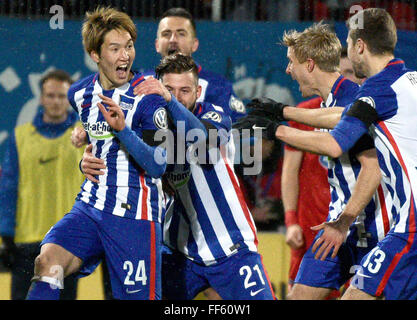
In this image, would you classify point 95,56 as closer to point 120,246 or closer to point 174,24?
point 120,246

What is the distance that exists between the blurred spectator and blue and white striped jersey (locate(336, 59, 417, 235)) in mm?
2669

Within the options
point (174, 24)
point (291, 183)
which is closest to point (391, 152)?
point (291, 183)

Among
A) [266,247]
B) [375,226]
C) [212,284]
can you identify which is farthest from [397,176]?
[266,247]

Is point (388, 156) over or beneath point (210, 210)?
over

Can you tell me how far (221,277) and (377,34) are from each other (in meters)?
1.51

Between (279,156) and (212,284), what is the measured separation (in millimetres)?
2294

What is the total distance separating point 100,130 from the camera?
169 inches

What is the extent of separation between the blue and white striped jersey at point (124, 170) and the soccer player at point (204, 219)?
11.2 inches

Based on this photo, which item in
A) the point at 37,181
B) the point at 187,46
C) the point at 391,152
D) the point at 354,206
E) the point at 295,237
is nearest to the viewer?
the point at 391,152

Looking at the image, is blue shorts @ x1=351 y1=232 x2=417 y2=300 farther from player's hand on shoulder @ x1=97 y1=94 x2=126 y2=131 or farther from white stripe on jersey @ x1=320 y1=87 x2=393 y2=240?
player's hand on shoulder @ x1=97 y1=94 x2=126 y2=131

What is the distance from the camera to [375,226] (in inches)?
183

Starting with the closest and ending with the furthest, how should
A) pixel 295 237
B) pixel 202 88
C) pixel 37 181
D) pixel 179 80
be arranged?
pixel 179 80 < pixel 295 237 < pixel 202 88 < pixel 37 181

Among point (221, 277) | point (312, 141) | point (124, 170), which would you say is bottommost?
point (221, 277)
